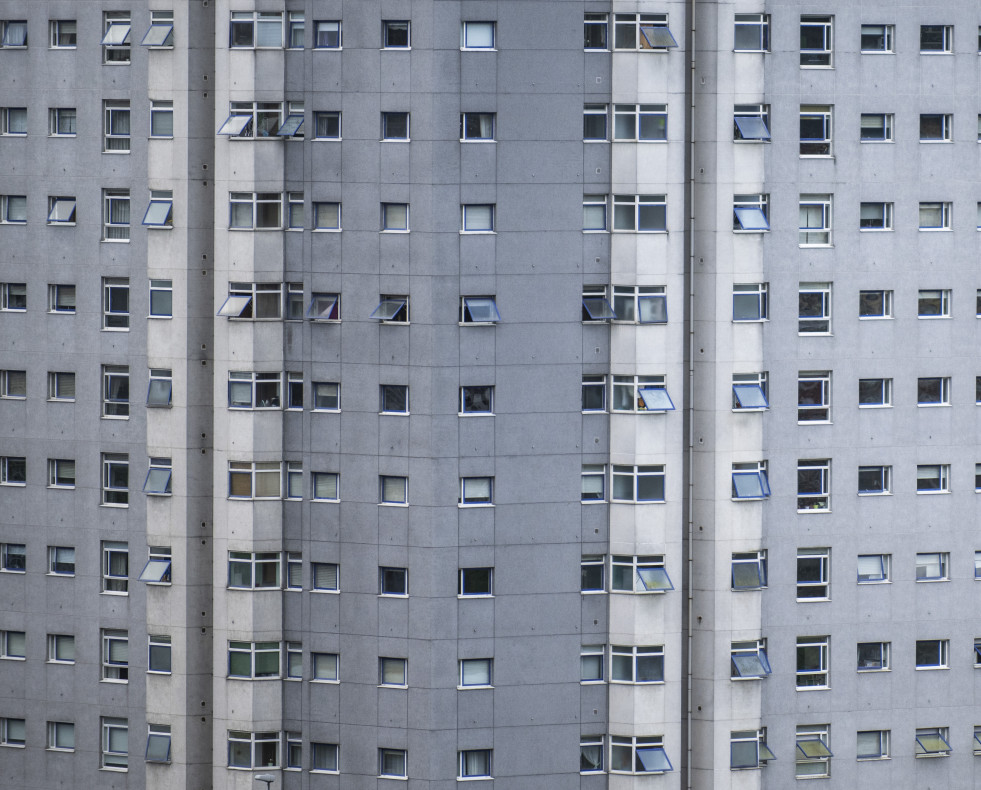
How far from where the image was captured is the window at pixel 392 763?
149ft

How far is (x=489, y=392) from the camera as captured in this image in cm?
4459

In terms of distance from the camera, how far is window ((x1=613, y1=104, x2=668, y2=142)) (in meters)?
44.0

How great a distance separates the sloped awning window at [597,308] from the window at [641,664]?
33.0 feet

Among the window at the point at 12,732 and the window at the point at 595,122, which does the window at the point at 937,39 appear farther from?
the window at the point at 12,732

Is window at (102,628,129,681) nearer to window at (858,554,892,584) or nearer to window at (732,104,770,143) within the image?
window at (858,554,892,584)

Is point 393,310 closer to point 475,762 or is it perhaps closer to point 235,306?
point 235,306

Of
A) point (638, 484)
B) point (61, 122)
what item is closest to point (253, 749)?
point (638, 484)

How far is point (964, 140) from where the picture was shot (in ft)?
150

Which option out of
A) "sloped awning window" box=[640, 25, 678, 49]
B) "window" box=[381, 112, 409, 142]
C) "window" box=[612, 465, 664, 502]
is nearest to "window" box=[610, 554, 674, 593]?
"window" box=[612, 465, 664, 502]

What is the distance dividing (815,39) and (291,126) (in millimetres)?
16126

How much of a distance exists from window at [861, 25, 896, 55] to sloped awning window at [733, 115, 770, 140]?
4.24m

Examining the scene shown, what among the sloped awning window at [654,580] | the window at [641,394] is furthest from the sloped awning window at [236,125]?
the sloped awning window at [654,580]

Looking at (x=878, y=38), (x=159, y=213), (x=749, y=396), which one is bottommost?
(x=749, y=396)

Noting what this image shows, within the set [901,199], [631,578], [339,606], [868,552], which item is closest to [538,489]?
[631,578]
